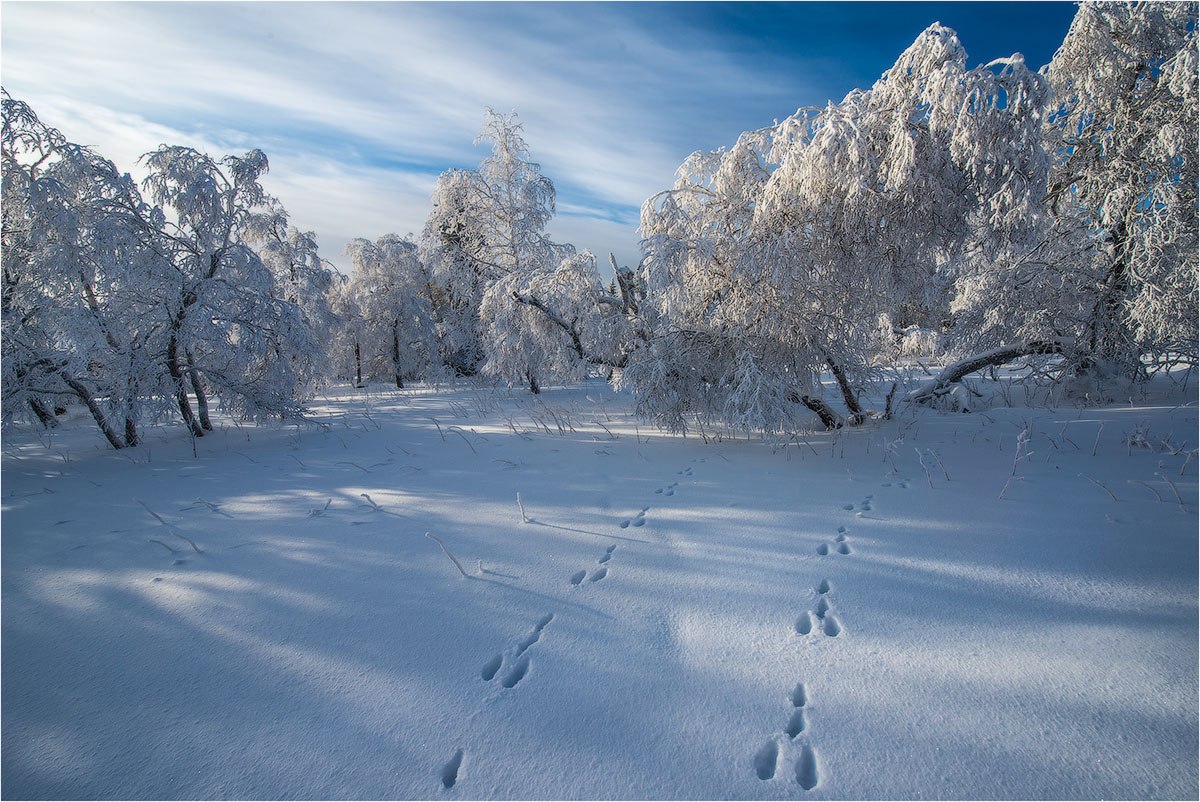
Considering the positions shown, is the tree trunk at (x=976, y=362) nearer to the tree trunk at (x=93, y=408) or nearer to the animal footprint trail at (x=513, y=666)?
the animal footprint trail at (x=513, y=666)

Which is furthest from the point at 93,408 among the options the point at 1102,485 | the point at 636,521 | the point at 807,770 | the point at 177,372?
the point at 1102,485

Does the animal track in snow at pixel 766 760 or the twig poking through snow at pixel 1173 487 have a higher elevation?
the twig poking through snow at pixel 1173 487

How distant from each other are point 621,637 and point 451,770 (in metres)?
0.93

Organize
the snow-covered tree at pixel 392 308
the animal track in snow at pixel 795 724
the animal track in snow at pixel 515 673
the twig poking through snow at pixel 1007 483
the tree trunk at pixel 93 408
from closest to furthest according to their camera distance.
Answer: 1. the animal track in snow at pixel 795 724
2. the animal track in snow at pixel 515 673
3. the twig poking through snow at pixel 1007 483
4. the tree trunk at pixel 93 408
5. the snow-covered tree at pixel 392 308

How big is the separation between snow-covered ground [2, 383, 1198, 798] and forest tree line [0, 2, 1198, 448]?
6.75 feet

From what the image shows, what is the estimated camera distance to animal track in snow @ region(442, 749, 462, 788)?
1.76 metres

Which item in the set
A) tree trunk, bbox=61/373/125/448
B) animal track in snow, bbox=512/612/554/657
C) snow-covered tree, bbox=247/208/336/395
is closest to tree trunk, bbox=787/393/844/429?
animal track in snow, bbox=512/612/554/657

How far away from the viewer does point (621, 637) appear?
250cm

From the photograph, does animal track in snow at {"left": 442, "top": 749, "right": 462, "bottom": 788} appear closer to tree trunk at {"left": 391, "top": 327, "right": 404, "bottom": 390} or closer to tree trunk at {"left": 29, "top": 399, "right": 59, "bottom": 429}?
tree trunk at {"left": 29, "top": 399, "right": 59, "bottom": 429}

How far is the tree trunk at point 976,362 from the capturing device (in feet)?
23.7

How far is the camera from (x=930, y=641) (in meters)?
2.38

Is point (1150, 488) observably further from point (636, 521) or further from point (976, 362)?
point (976, 362)

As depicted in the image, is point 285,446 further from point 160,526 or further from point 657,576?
point 657,576

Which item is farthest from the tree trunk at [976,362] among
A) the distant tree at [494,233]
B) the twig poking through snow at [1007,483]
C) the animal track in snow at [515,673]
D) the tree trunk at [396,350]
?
the tree trunk at [396,350]
